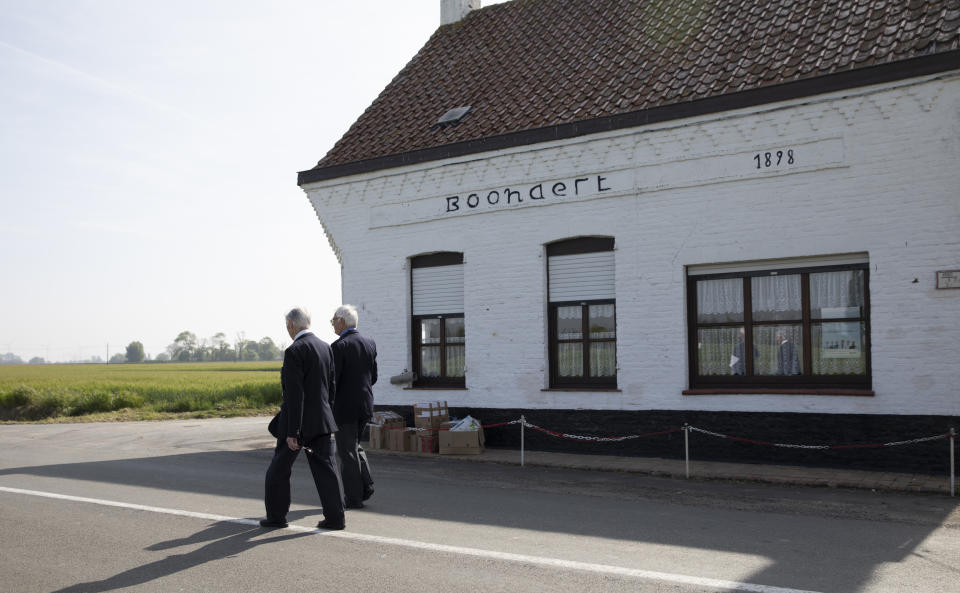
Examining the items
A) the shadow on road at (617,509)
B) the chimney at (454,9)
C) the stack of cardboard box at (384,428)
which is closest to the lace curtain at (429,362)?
the stack of cardboard box at (384,428)

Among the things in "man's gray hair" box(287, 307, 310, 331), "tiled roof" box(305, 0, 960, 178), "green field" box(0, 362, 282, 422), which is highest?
"tiled roof" box(305, 0, 960, 178)

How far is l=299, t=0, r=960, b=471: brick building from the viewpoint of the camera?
35.7 ft

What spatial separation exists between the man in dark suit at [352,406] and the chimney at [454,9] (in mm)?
13111

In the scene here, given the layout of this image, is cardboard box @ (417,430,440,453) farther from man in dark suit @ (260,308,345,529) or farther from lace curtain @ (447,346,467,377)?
man in dark suit @ (260,308,345,529)

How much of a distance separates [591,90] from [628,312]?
3.90 m

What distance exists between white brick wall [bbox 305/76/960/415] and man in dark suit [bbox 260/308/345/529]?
6.63m

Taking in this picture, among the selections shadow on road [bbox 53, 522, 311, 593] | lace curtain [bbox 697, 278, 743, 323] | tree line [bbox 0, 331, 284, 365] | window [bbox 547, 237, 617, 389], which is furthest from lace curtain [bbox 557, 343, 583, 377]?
tree line [bbox 0, 331, 284, 365]

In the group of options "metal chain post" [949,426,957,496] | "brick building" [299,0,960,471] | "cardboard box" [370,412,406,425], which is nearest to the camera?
"metal chain post" [949,426,957,496]

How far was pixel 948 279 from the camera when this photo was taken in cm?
1055

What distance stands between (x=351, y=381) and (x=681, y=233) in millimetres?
6151

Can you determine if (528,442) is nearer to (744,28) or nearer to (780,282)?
(780,282)

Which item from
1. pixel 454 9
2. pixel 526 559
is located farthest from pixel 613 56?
pixel 526 559

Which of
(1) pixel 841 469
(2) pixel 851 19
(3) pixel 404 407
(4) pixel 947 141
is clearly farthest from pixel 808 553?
(3) pixel 404 407

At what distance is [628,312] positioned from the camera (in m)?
13.0
